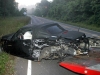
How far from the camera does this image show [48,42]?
687 cm

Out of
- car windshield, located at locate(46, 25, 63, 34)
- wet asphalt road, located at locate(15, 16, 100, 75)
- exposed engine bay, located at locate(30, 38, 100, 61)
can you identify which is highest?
car windshield, located at locate(46, 25, 63, 34)

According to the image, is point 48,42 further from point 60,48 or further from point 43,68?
point 43,68

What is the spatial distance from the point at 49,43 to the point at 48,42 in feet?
0.19

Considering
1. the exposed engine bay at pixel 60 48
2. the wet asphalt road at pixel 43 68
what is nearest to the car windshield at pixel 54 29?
the exposed engine bay at pixel 60 48

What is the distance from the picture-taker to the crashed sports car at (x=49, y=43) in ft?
21.4

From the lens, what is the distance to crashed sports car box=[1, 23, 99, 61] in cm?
652

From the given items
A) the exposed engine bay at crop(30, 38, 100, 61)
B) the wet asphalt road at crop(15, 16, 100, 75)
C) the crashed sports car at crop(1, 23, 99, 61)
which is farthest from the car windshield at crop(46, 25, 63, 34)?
the wet asphalt road at crop(15, 16, 100, 75)

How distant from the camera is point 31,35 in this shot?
7215 millimetres

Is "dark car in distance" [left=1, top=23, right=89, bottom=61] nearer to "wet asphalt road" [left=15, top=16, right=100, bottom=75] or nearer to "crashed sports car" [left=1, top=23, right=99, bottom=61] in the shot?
"crashed sports car" [left=1, top=23, right=99, bottom=61]

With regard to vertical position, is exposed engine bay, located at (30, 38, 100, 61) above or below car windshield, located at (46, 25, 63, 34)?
below

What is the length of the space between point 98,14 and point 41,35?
81.0 feet

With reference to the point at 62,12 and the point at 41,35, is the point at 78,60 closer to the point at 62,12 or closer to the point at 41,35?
the point at 41,35

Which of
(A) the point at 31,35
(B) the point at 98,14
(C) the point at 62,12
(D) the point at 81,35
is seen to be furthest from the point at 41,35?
(C) the point at 62,12

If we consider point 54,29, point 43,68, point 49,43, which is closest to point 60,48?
point 49,43
